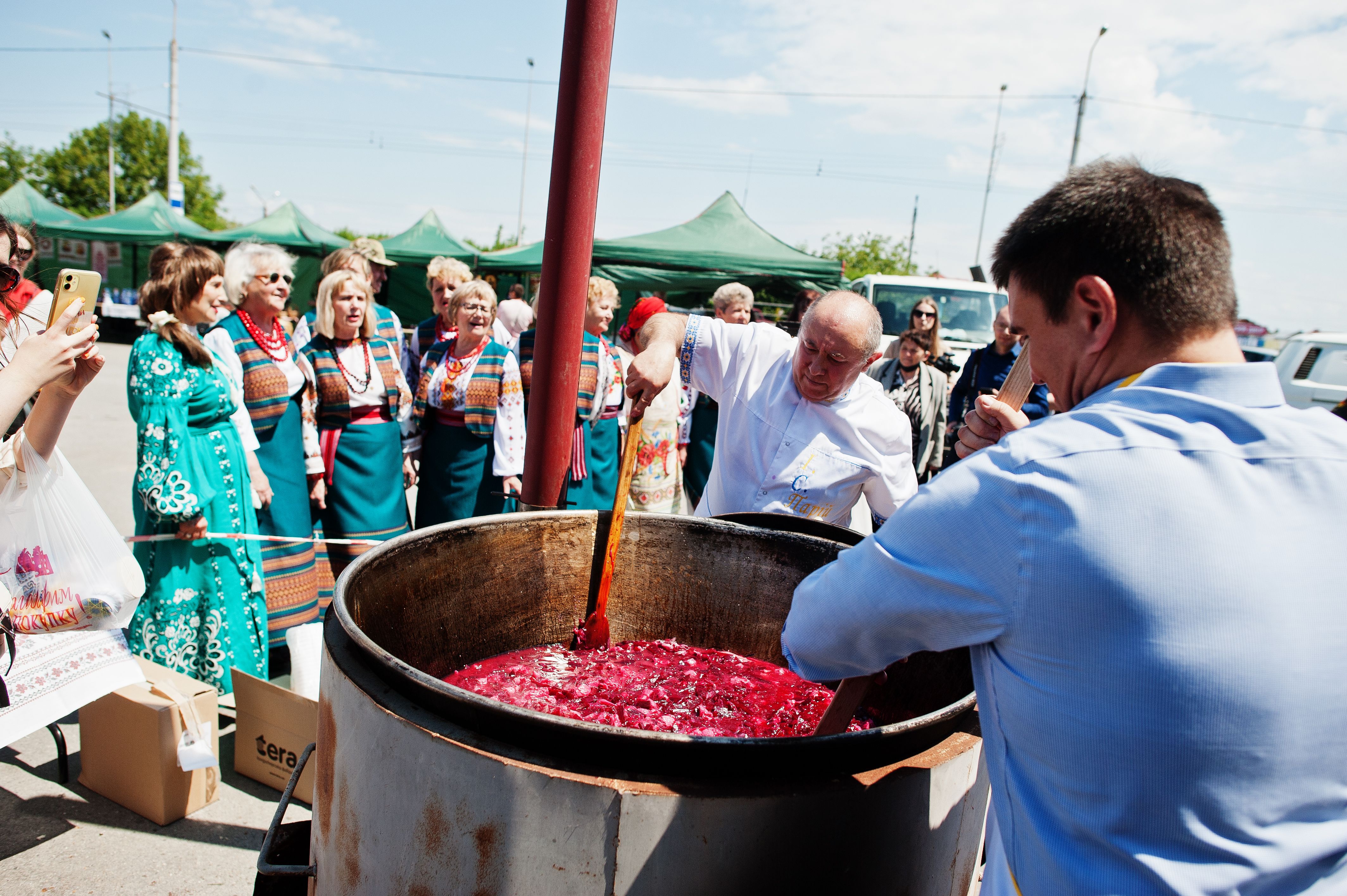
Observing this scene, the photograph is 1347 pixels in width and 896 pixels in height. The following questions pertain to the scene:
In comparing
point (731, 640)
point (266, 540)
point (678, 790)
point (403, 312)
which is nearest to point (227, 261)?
point (266, 540)

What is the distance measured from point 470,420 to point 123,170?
156 feet

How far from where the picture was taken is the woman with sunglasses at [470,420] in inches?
172

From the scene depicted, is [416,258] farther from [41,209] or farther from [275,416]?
[275,416]

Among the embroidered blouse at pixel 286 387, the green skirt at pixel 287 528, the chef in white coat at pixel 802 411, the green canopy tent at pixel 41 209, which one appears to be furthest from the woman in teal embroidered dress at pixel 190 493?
the green canopy tent at pixel 41 209

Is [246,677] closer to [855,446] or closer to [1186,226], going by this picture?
[855,446]

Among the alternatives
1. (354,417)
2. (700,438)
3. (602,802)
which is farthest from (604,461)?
(602,802)

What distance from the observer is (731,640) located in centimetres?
254

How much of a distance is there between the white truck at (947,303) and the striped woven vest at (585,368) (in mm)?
5550

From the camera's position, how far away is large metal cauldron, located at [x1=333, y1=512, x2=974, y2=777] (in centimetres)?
181

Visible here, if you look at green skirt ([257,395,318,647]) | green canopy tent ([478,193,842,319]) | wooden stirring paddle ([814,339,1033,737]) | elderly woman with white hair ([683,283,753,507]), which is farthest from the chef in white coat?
green canopy tent ([478,193,842,319])

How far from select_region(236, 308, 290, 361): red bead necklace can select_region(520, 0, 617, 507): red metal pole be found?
203cm

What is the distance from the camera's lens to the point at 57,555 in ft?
7.27

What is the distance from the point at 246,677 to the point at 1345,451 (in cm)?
329

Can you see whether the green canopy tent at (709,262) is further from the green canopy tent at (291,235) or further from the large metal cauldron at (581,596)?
the large metal cauldron at (581,596)
